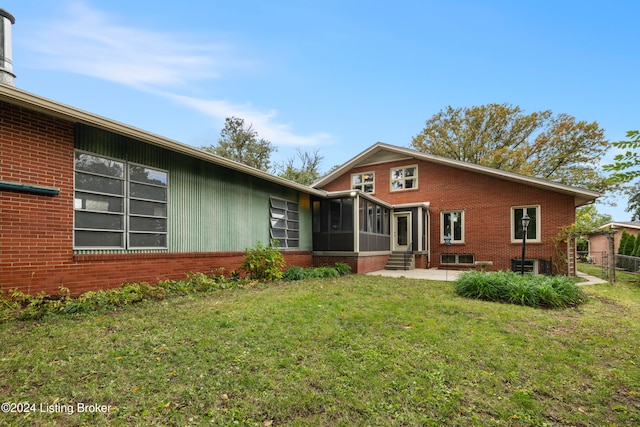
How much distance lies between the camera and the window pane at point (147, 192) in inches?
271

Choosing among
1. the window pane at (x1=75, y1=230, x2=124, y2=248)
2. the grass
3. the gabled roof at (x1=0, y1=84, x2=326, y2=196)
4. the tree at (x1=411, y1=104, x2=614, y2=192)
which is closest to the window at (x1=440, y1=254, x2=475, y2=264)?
the grass

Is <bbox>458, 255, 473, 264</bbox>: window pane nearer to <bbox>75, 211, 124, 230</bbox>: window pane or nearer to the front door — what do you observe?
the front door

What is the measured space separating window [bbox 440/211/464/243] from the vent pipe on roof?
1584cm

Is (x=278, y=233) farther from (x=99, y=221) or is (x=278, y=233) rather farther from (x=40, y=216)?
(x=40, y=216)

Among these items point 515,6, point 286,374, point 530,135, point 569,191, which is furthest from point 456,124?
point 286,374

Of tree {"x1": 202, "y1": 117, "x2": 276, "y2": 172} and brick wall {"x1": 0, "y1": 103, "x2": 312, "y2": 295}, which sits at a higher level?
tree {"x1": 202, "y1": 117, "x2": 276, "y2": 172}

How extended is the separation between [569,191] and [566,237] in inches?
73.2

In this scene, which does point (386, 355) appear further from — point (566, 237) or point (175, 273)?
point (566, 237)

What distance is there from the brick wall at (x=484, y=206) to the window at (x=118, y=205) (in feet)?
40.4

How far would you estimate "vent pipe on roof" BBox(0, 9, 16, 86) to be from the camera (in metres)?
6.38

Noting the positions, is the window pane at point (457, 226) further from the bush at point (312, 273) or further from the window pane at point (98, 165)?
the window pane at point (98, 165)

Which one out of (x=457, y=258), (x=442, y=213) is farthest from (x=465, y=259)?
(x=442, y=213)

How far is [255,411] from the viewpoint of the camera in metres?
2.50

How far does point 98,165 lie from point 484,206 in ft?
48.5
